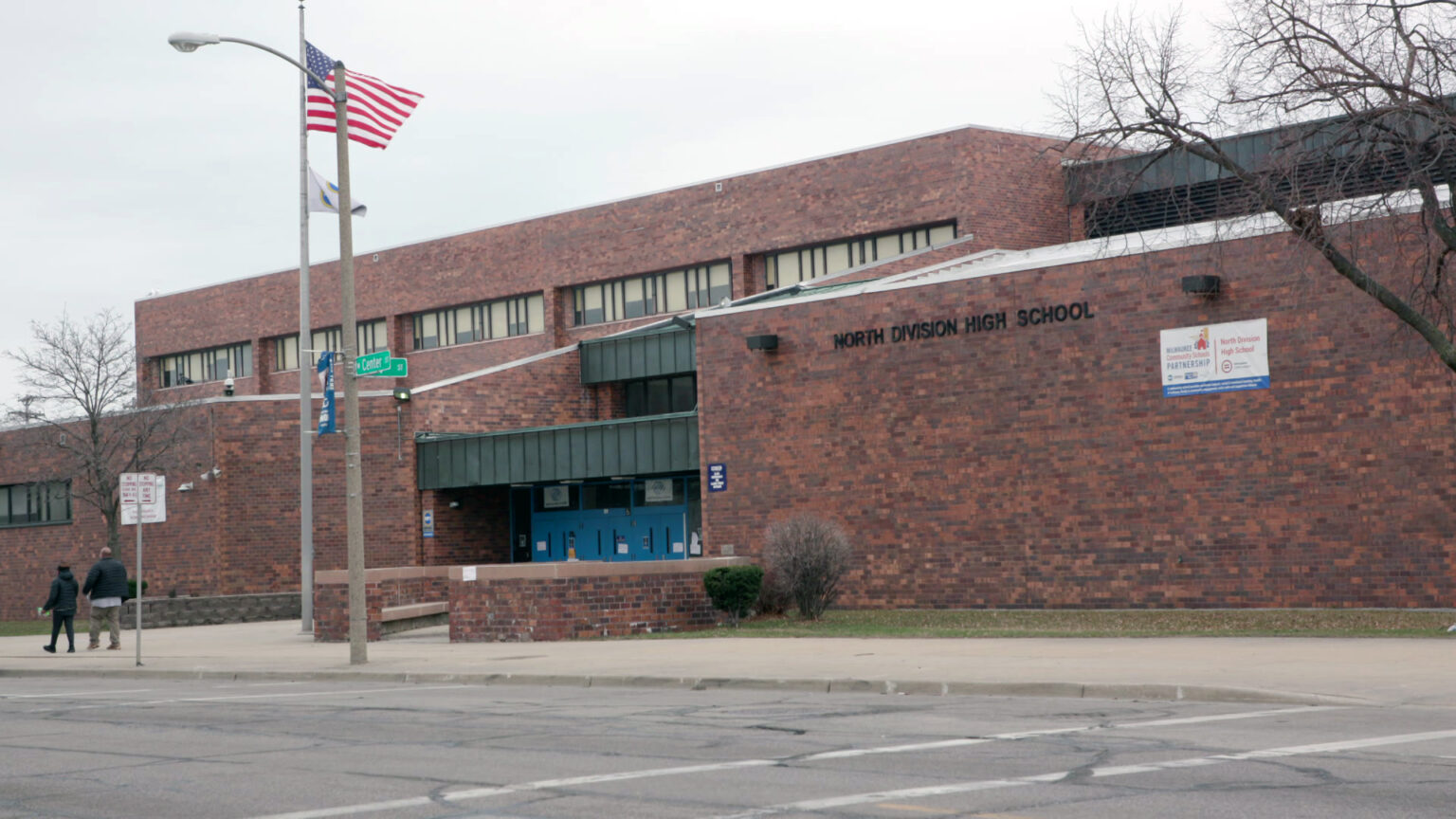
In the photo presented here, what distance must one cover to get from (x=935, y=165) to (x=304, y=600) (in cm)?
1917

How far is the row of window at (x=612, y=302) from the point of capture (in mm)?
39594

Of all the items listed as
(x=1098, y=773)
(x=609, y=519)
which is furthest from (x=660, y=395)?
(x=1098, y=773)

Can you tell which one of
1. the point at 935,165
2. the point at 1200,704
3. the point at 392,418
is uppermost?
the point at 935,165

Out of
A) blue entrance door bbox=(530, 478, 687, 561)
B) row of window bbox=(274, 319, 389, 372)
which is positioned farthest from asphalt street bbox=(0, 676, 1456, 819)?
row of window bbox=(274, 319, 389, 372)

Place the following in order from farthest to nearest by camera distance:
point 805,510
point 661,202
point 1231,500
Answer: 1. point 661,202
2. point 805,510
3. point 1231,500

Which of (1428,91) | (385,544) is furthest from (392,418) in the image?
(1428,91)

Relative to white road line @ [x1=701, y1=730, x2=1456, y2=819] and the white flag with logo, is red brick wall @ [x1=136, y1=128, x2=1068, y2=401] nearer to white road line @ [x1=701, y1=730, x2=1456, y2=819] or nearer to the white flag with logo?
the white flag with logo

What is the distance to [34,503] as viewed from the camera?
44656 millimetres

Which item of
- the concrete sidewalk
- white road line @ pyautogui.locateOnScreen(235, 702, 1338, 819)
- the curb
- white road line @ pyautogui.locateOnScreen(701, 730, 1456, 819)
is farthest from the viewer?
the concrete sidewalk

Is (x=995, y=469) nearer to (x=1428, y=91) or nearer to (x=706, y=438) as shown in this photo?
(x=706, y=438)

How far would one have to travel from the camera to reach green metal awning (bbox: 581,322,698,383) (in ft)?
129

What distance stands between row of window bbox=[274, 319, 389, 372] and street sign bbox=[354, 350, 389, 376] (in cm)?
3015

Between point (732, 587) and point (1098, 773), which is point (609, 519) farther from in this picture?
point (1098, 773)

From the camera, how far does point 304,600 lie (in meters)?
29.8
